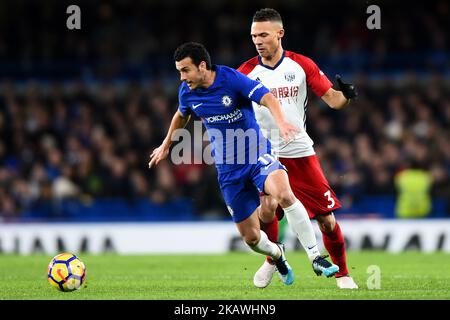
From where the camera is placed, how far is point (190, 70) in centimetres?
900

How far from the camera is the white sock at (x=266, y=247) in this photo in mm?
9375

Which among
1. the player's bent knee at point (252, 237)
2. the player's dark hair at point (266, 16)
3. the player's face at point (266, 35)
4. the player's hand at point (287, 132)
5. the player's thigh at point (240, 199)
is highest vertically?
the player's dark hair at point (266, 16)

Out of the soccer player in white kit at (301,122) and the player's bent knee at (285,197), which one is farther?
the soccer player in white kit at (301,122)

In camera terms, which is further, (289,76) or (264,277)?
(264,277)

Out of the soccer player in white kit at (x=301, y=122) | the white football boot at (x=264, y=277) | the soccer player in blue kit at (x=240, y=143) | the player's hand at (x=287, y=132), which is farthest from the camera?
the white football boot at (x=264, y=277)

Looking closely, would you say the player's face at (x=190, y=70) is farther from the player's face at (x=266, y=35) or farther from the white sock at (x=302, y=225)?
the white sock at (x=302, y=225)

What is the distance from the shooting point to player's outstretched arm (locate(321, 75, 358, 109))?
30.5 ft

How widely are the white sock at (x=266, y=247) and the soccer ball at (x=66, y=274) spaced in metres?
1.70

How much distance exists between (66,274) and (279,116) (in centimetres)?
258

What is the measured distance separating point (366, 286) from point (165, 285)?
2093 millimetres

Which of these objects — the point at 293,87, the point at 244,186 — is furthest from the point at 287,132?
the point at 293,87

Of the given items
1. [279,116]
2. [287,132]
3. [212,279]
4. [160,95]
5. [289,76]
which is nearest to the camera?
[287,132]

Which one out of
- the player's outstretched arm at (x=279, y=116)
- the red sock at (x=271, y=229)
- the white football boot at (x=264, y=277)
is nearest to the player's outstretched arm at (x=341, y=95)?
the player's outstretched arm at (x=279, y=116)

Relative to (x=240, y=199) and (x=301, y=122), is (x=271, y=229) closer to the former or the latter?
(x=240, y=199)
